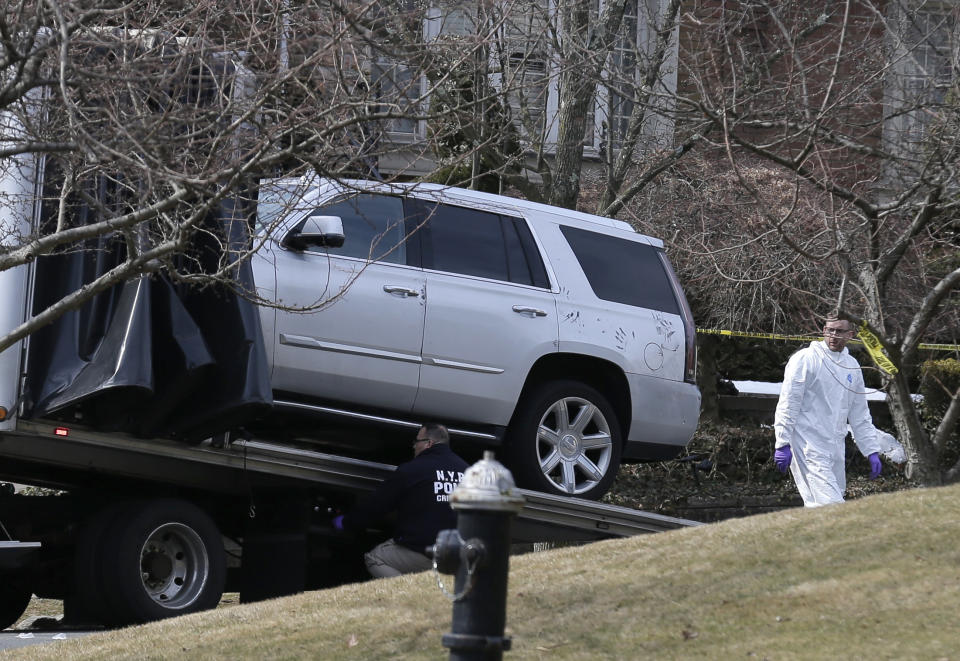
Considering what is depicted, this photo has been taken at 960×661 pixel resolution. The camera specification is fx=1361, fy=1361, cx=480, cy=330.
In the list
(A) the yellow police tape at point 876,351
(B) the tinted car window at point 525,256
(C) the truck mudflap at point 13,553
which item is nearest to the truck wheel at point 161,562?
(C) the truck mudflap at point 13,553

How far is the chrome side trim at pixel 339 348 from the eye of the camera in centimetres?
834

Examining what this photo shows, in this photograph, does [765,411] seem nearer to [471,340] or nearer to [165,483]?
[471,340]

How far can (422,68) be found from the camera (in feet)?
23.1

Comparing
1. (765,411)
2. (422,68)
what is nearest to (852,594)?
(422,68)

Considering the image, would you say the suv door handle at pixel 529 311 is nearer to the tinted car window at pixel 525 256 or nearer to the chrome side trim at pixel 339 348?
the tinted car window at pixel 525 256

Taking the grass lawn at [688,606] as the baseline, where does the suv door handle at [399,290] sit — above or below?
above

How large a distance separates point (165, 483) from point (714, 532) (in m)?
3.29

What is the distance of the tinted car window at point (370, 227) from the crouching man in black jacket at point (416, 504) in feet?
3.86

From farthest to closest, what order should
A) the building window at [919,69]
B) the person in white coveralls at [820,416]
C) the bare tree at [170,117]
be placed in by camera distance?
the building window at [919,69] → the person in white coveralls at [820,416] → the bare tree at [170,117]

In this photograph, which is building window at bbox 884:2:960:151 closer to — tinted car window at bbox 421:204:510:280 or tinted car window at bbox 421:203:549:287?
tinted car window at bbox 421:203:549:287

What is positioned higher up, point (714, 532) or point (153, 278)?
point (153, 278)

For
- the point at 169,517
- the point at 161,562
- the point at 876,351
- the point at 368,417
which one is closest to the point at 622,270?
the point at 876,351

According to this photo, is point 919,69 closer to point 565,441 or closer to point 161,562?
point 565,441

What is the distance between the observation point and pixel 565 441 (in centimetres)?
957
